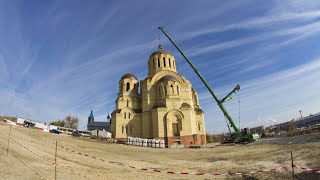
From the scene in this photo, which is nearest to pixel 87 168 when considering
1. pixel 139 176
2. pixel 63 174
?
pixel 63 174

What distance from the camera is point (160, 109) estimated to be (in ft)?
137

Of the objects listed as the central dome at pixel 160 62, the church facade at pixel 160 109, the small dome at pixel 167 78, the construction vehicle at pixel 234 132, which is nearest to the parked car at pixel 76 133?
the church facade at pixel 160 109

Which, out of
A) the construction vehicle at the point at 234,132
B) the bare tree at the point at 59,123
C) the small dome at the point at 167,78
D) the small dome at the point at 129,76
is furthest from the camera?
the bare tree at the point at 59,123

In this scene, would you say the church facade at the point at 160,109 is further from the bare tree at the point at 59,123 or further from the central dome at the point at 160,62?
the bare tree at the point at 59,123

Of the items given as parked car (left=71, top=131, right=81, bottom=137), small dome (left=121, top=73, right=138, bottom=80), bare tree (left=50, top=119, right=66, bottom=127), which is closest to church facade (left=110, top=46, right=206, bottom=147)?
small dome (left=121, top=73, right=138, bottom=80)

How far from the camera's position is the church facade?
1634 inches

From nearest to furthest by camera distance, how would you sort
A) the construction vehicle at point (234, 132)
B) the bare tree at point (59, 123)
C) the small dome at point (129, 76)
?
the construction vehicle at point (234, 132), the small dome at point (129, 76), the bare tree at point (59, 123)

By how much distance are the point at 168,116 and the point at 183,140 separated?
510 centimetres

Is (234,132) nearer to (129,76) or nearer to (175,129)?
(175,129)

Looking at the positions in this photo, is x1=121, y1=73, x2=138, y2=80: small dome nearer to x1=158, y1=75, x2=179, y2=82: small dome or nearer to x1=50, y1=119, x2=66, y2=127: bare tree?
x1=158, y1=75, x2=179, y2=82: small dome

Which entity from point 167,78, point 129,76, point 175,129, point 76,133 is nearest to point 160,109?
point 175,129

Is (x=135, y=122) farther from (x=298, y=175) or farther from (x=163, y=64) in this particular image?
(x=298, y=175)

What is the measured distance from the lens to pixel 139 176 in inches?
475

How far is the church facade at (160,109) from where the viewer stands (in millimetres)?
41500
